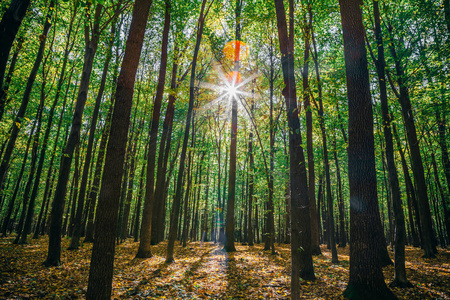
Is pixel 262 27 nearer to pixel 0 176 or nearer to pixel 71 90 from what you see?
pixel 0 176

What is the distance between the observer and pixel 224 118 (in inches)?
897

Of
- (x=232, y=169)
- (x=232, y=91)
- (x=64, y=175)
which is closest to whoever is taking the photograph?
(x=64, y=175)

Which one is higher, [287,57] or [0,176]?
[287,57]

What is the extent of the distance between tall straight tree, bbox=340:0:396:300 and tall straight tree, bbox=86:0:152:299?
558 cm

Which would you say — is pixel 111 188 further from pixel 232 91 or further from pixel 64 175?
pixel 232 91

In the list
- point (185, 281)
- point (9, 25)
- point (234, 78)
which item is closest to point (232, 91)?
point (234, 78)

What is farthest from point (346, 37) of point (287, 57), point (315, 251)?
point (315, 251)

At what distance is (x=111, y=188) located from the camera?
422cm

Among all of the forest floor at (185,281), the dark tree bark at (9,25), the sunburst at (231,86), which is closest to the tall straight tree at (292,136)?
the forest floor at (185,281)

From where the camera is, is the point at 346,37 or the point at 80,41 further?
the point at 80,41

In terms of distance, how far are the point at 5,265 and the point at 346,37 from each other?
1273cm

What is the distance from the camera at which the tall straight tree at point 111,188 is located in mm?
3982

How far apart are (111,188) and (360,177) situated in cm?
593

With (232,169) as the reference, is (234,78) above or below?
above
